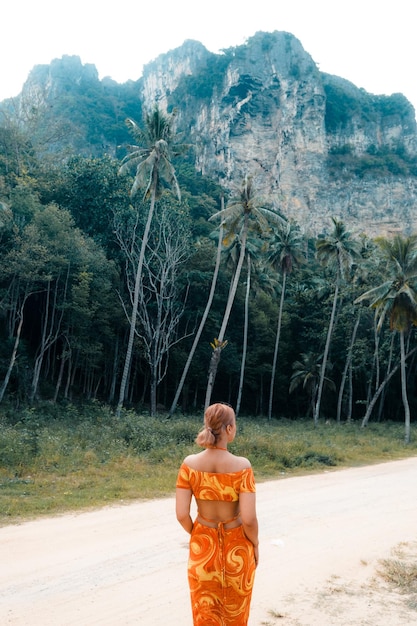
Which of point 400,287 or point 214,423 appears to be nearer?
point 214,423

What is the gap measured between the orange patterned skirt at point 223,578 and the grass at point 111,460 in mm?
5439

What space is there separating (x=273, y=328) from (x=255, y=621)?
35.9 meters

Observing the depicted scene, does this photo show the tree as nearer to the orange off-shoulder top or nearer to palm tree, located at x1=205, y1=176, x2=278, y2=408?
palm tree, located at x1=205, y1=176, x2=278, y2=408

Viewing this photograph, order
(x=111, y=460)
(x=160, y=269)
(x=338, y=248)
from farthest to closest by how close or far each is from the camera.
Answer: (x=338, y=248) < (x=160, y=269) < (x=111, y=460)

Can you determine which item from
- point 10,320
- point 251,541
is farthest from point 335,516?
point 10,320

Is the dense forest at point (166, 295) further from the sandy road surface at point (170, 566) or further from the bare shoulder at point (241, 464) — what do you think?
the bare shoulder at point (241, 464)

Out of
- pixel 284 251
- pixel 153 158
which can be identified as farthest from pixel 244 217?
pixel 284 251

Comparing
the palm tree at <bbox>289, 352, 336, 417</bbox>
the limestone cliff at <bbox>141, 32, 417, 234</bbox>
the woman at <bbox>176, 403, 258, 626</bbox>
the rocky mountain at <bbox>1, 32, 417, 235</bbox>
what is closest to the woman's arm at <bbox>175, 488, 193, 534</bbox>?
the woman at <bbox>176, 403, 258, 626</bbox>

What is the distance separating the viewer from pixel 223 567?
2729 millimetres

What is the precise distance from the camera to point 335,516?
26.6 ft

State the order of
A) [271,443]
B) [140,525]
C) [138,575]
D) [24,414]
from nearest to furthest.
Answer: [138,575] < [140,525] < [271,443] < [24,414]

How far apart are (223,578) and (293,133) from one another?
255 ft

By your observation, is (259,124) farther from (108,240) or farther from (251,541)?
(251,541)

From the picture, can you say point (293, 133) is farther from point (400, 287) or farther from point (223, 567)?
point (223, 567)
